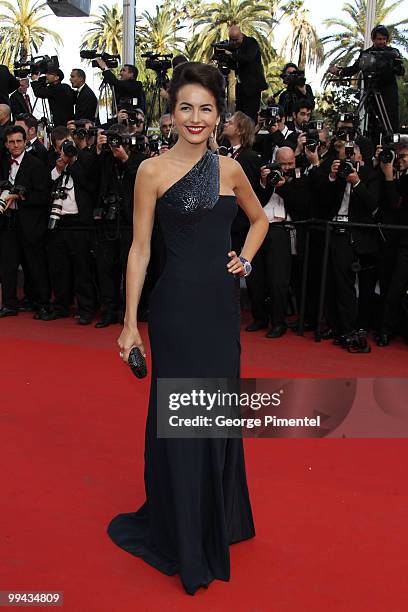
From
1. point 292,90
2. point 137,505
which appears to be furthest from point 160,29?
point 137,505

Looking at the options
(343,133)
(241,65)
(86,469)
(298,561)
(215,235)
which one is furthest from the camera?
(241,65)

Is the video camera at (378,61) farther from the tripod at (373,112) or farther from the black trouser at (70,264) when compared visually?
the black trouser at (70,264)

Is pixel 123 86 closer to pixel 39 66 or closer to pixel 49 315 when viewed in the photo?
pixel 39 66

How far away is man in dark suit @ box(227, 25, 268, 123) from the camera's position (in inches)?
349

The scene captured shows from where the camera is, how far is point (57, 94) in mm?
9547

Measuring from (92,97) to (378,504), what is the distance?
24.0 feet

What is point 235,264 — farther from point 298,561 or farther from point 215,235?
point 298,561

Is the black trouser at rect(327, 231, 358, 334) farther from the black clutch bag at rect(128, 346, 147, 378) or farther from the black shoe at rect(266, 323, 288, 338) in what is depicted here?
the black clutch bag at rect(128, 346, 147, 378)

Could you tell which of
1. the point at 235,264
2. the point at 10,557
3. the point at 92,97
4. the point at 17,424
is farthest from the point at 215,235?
the point at 92,97

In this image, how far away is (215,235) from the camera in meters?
2.76

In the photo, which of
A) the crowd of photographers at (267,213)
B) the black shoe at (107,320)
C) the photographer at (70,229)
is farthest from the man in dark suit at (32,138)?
the black shoe at (107,320)

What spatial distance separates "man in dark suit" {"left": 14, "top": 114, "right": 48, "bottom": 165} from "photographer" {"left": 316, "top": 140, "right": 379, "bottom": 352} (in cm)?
292

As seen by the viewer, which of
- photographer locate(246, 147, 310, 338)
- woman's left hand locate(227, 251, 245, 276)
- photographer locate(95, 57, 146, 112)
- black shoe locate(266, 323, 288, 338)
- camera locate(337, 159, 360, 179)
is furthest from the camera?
photographer locate(95, 57, 146, 112)

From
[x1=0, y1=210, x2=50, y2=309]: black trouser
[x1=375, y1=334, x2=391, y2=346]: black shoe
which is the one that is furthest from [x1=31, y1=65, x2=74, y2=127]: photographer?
[x1=375, y1=334, x2=391, y2=346]: black shoe
